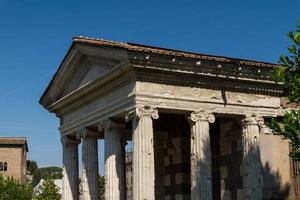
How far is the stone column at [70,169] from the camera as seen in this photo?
73.9 feet

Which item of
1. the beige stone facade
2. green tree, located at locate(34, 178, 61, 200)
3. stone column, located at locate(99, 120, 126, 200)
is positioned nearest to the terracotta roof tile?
stone column, located at locate(99, 120, 126, 200)

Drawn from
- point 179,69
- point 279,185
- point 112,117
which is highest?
point 179,69

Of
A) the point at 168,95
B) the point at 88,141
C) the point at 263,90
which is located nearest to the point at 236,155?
the point at 263,90

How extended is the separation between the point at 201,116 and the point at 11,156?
60.7 metres

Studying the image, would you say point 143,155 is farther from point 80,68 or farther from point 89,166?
point 80,68

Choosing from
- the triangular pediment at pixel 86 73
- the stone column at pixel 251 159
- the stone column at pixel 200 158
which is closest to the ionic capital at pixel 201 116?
the stone column at pixel 200 158

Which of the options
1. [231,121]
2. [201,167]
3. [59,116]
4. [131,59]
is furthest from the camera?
[59,116]

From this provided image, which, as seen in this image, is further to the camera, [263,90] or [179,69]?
[263,90]

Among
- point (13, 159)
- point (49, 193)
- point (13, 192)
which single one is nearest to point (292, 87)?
point (13, 192)

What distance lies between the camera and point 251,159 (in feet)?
60.4

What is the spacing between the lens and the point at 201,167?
57.2 ft

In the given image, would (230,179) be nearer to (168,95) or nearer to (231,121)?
(231,121)

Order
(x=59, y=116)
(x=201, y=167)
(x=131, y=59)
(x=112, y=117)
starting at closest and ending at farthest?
(x=131, y=59)
(x=201, y=167)
(x=112, y=117)
(x=59, y=116)

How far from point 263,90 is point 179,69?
348 centimetres
